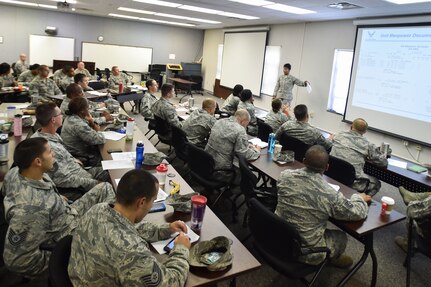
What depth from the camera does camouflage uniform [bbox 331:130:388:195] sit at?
11.5 feet

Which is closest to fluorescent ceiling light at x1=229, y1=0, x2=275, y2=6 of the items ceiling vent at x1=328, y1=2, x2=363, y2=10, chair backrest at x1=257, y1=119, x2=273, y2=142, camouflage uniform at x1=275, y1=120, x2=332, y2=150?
ceiling vent at x1=328, y1=2, x2=363, y2=10

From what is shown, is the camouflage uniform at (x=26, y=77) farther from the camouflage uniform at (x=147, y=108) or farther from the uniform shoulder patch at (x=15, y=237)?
the uniform shoulder patch at (x=15, y=237)

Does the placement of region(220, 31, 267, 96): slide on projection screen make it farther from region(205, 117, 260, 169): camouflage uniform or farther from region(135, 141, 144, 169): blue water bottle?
region(135, 141, 144, 169): blue water bottle

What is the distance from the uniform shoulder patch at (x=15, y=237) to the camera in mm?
1806

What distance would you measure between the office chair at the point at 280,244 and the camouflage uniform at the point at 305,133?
2.15 metres

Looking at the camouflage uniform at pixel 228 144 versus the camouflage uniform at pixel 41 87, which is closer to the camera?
the camouflage uniform at pixel 228 144

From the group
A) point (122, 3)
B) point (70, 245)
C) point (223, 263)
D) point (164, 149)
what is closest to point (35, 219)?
point (70, 245)

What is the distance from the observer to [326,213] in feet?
6.99

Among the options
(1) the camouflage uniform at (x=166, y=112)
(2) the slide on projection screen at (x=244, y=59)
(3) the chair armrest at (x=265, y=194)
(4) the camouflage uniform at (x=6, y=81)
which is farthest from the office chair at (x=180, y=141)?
(2) the slide on projection screen at (x=244, y=59)

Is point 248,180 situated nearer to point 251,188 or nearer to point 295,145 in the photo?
point 251,188

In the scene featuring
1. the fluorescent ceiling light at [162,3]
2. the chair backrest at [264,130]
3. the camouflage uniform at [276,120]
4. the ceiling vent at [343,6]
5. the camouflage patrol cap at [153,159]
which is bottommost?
the camouflage patrol cap at [153,159]

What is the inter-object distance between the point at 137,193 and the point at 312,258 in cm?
133

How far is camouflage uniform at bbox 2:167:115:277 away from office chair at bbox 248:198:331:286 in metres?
1.24

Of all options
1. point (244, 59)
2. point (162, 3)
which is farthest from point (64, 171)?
point (244, 59)
